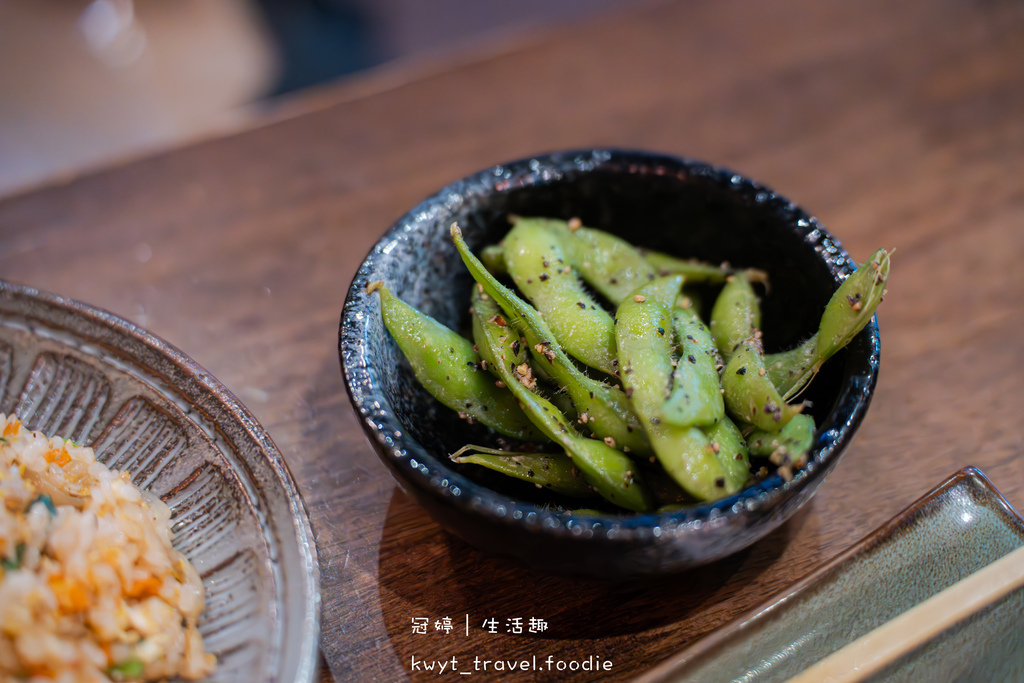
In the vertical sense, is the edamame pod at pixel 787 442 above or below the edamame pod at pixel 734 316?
below

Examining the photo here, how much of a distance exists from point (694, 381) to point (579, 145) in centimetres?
130

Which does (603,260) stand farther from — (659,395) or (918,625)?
(918,625)

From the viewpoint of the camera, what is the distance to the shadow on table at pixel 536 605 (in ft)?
3.64

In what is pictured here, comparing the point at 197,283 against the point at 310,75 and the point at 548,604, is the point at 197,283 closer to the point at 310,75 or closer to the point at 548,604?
the point at 548,604

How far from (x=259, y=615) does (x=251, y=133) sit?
5.33 feet

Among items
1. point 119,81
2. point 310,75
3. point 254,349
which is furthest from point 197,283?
point 119,81

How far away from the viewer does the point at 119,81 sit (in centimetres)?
382

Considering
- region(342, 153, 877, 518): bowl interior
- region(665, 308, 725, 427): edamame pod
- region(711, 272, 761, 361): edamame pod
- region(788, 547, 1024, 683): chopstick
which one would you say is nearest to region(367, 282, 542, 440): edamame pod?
region(342, 153, 877, 518): bowl interior

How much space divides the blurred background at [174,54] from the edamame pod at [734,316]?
2.70 meters

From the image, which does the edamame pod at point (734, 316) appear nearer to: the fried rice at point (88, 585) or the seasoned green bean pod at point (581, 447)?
the seasoned green bean pod at point (581, 447)

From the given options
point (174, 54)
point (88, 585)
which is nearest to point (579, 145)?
point (88, 585)

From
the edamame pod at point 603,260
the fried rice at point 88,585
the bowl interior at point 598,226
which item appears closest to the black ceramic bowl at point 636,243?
the bowl interior at point 598,226

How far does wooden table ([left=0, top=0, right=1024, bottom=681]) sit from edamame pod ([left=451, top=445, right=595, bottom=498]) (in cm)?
19

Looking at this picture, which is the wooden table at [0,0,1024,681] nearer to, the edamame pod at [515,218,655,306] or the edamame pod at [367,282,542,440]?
the edamame pod at [367,282,542,440]
